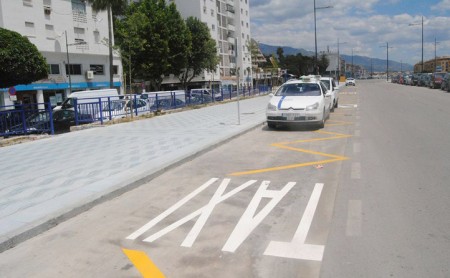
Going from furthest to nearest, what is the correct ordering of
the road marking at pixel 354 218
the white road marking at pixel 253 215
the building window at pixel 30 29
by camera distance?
the building window at pixel 30 29
the road marking at pixel 354 218
the white road marking at pixel 253 215

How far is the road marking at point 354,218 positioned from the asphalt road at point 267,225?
12 millimetres

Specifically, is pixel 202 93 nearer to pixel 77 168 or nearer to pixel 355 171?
pixel 77 168

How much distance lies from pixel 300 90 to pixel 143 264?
11394 millimetres

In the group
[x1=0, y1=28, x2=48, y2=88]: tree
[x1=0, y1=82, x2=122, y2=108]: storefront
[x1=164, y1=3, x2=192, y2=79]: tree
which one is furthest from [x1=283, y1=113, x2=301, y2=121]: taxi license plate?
[x1=164, y1=3, x2=192, y2=79]: tree

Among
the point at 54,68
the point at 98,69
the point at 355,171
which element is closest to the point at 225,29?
the point at 98,69

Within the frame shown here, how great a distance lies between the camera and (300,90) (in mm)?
14383

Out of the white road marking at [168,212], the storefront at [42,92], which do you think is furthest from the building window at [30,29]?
the white road marking at [168,212]

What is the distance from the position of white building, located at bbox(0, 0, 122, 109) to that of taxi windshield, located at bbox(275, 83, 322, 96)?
27.7 metres

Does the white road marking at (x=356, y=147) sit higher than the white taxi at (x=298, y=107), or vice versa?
the white taxi at (x=298, y=107)

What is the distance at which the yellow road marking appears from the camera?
373cm

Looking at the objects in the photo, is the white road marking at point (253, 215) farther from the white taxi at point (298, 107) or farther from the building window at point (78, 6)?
the building window at point (78, 6)

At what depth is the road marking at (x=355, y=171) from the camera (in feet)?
23.1

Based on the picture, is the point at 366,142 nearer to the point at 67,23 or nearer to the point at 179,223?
the point at 179,223

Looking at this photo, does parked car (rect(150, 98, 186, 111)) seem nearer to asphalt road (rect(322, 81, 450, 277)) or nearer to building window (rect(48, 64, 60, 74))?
asphalt road (rect(322, 81, 450, 277))
